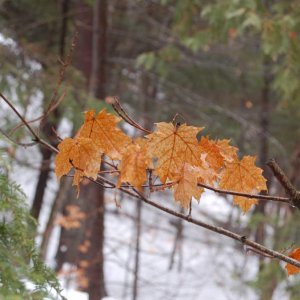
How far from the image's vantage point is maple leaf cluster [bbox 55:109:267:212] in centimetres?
112

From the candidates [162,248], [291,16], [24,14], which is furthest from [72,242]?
[291,16]

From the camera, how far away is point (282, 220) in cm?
619

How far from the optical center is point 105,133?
125 centimetres

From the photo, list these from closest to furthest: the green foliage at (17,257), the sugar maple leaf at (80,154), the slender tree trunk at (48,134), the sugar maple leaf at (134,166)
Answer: the green foliage at (17,257), the sugar maple leaf at (134,166), the sugar maple leaf at (80,154), the slender tree trunk at (48,134)

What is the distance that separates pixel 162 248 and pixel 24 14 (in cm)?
853

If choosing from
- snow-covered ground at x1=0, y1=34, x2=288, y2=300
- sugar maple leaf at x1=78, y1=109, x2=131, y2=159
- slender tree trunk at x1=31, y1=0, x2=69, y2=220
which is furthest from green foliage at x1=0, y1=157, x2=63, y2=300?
snow-covered ground at x1=0, y1=34, x2=288, y2=300

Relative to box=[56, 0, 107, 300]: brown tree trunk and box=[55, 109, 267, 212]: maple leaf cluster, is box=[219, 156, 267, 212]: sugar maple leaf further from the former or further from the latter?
box=[56, 0, 107, 300]: brown tree trunk

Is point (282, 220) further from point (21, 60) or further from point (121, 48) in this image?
point (121, 48)

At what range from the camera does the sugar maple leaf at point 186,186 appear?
112 centimetres

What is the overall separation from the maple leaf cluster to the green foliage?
6.8 inches

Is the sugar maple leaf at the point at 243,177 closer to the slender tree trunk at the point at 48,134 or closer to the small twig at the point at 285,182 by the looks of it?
the small twig at the point at 285,182

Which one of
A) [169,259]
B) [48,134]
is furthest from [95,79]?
[169,259]

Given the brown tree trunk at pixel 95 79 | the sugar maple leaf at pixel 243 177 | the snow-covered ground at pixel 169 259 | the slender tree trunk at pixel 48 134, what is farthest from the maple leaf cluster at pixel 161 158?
the snow-covered ground at pixel 169 259

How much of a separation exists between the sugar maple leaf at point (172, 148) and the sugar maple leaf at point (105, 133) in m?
0.10
